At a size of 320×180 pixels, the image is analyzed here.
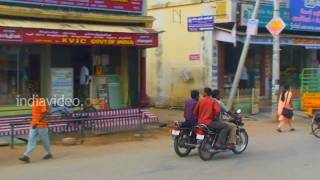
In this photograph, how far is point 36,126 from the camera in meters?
12.6

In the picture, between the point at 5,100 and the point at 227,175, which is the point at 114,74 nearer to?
the point at 5,100

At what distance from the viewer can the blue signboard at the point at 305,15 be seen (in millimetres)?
25734

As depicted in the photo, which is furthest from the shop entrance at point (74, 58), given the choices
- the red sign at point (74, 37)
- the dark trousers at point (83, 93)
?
the red sign at point (74, 37)

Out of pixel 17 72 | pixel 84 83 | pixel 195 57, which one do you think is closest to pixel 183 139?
pixel 17 72

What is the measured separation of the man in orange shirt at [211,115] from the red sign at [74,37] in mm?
5218

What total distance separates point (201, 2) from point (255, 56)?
3699 millimetres

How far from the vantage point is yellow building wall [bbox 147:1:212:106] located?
24.2 meters

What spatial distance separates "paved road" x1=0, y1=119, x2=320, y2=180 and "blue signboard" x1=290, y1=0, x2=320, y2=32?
11266 millimetres

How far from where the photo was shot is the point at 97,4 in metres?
18.2

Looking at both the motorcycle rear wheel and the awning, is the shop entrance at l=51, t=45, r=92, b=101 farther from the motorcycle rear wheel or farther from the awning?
the motorcycle rear wheel

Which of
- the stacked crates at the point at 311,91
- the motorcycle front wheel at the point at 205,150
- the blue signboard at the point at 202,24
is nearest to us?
the motorcycle front wheel at the point at 205,150

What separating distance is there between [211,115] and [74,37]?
5582 mm

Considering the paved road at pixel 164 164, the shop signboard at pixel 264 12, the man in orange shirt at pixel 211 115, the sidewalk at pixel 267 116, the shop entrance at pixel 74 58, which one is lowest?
the paved road at pixel 164 164

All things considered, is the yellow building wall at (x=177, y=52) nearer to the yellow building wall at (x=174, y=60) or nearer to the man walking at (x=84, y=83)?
the yellow building wall at (x=174, y=60)
